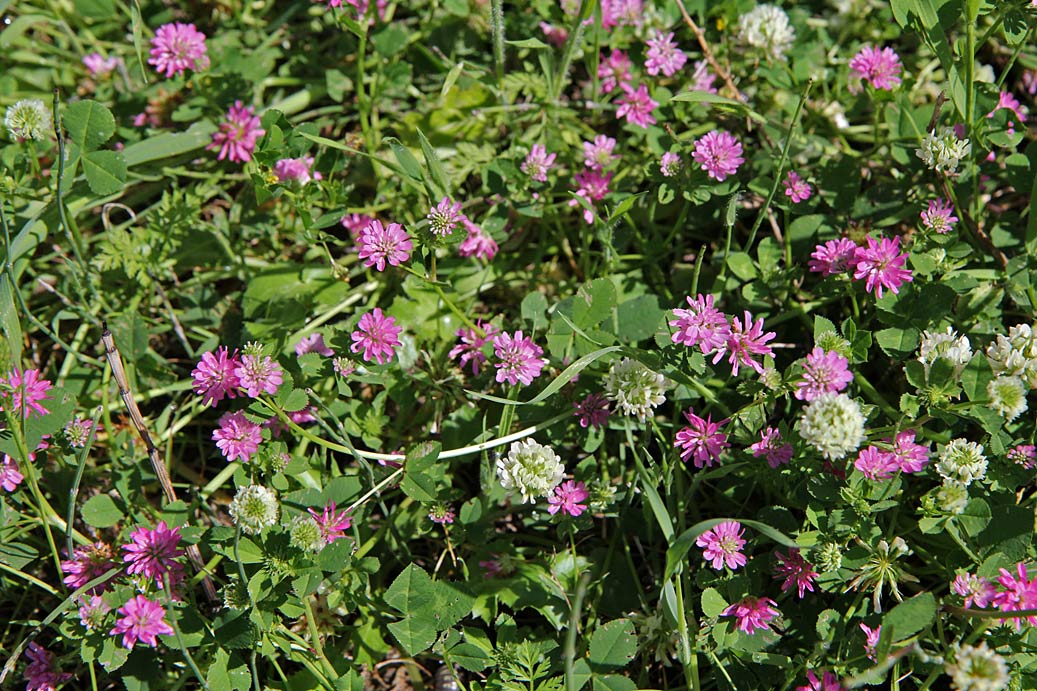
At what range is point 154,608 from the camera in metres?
2.46

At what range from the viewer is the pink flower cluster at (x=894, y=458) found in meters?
2.41

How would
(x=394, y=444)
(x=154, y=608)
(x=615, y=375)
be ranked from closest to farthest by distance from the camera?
(x=154, y=608), (x=615, y=375), (x=394, y=444)

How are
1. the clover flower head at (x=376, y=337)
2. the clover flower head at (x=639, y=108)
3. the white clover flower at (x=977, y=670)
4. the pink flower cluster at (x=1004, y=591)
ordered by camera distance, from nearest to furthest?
the white clover flower at (x=977, y=670) → the pink flower cluster at (x=1004, y=591) → the clover flower head at (x=376, y=337) → the clover flower head at (x=639, y=108)

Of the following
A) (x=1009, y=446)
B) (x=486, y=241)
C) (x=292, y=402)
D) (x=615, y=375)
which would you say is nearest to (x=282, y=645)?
(x=292, y=402)

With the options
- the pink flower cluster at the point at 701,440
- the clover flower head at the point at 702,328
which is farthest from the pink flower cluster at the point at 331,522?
the clover flower head at the point at 702,328

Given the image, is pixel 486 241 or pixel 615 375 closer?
pixel 615 375

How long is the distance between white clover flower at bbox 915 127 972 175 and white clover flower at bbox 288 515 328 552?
2.17 m

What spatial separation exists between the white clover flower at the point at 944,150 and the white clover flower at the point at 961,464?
0.86m

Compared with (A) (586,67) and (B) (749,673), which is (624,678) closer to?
(B) (749,673)

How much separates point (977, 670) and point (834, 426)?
0.66 metres

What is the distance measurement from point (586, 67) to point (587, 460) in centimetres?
179

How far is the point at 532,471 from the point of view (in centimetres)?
257

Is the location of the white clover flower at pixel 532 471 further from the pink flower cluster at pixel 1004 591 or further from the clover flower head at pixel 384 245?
the pink flower cluster at pixel 1004 591

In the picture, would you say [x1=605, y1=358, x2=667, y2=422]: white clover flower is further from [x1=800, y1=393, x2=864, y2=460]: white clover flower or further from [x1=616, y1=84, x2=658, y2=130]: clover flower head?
[x1=616, y1=84, x2=658, y2=130]: clover flower head
